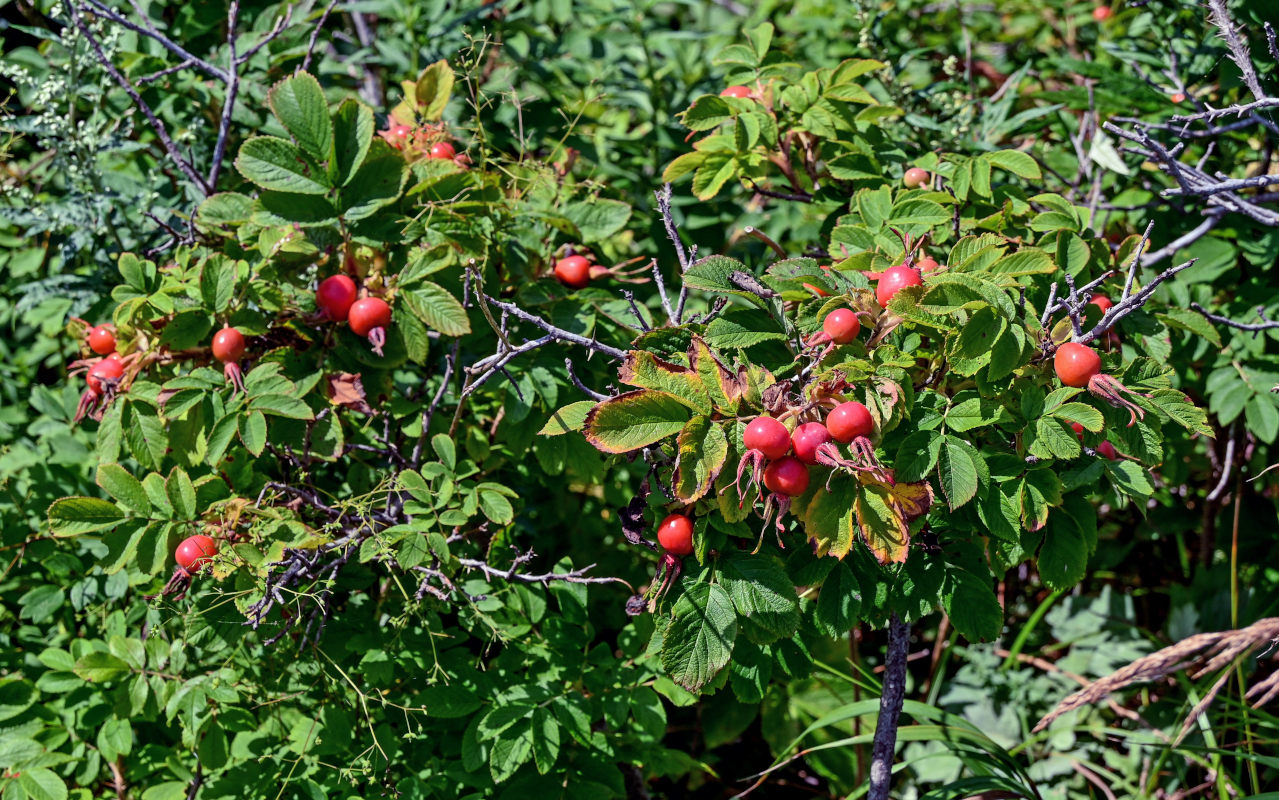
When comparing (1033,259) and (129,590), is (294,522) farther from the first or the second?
(1033,259)

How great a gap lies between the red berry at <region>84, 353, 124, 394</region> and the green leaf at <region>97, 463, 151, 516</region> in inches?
5.4

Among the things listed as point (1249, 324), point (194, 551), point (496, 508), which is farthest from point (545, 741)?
point (1249, 324)

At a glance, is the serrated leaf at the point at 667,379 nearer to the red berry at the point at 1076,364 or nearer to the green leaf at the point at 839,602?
the green leaf at the point at 839,602

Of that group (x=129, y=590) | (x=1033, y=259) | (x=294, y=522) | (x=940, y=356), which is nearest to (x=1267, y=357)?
(x=1033, y=259)

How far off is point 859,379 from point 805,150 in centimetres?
68

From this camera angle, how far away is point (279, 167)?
149 centimetres

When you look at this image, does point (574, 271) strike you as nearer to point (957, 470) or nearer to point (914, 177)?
point (914, 177)

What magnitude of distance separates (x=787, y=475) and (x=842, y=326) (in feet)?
0.69

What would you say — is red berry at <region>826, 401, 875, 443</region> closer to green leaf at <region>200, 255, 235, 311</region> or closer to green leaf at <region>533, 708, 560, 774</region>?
green leaf at <region>533, 708, 560, 774</region>

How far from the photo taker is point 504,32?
2365 millimetres

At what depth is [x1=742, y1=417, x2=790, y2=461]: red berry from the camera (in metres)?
1.09

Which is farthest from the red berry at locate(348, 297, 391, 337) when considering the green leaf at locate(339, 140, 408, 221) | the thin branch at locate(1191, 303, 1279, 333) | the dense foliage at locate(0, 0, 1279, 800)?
the thin branch at locate(1191, 303, 1279, 333)

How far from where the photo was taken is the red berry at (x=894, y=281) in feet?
4.17

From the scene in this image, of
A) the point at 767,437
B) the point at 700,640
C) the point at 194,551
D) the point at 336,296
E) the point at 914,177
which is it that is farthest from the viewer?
the point at 914,177
